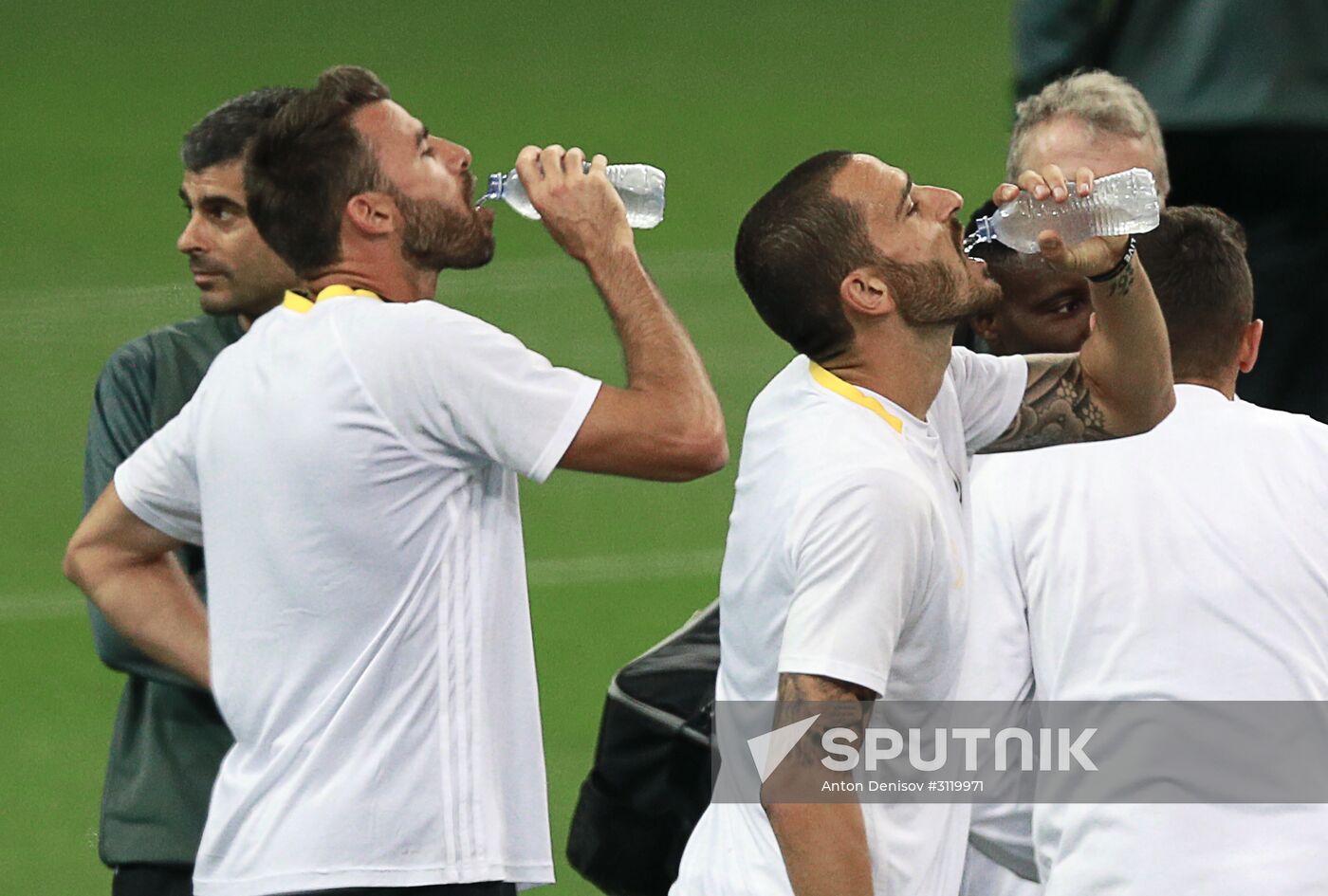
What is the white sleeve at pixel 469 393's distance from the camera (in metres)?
2.68

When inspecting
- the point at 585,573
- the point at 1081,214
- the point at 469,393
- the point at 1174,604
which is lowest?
the point at 585,573

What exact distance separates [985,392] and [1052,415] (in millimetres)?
123

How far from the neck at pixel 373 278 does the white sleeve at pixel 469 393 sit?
19 cm

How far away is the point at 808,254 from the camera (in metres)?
2.85

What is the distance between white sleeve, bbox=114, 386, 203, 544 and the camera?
290cm

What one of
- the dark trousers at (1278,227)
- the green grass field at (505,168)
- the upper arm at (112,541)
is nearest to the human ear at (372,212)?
the upper arm at (112,541)

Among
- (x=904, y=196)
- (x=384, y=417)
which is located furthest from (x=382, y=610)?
(x=904, y=196)

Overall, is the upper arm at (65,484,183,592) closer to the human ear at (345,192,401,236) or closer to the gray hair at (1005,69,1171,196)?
the human ear at (345,192,401,236)

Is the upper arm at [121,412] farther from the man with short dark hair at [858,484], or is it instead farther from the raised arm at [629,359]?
the man with short dark hair at [858,484]

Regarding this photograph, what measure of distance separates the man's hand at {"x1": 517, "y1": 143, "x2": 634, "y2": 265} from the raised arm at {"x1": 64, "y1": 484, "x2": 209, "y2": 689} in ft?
2.20

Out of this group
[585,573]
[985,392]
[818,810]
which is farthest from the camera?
[585,573]

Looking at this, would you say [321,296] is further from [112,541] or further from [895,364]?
[895,364]

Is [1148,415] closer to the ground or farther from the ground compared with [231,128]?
closer to the ground

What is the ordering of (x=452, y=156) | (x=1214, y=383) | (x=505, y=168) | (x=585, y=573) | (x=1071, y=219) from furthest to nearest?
(x=505, y=168), (x=585, y=573), (x=1071, y=219), (x=1214, y=383), (x=452, y=156)
